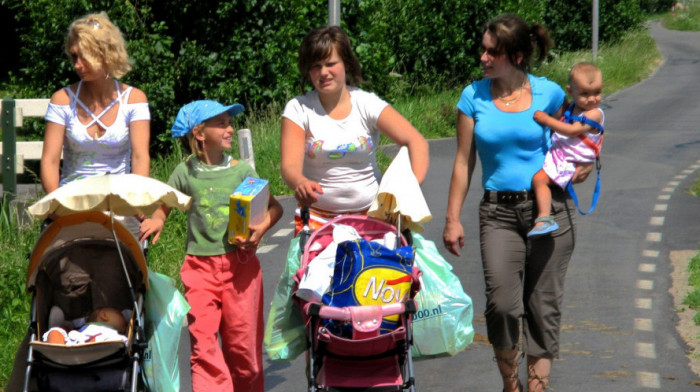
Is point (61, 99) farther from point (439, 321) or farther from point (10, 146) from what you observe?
point (10, 146)

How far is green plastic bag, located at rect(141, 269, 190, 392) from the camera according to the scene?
5.25 metres

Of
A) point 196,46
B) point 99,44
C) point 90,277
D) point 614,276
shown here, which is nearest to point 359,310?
point 90,277

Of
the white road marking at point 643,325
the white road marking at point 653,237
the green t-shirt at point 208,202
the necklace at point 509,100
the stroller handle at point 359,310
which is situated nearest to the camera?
the stroller handle at point 359,310

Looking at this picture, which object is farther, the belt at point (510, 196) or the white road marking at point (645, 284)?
the white road marking at point (645, 284)

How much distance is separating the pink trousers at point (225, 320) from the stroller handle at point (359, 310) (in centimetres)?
93

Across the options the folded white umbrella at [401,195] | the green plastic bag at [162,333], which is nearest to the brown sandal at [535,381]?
the folded white umbrella at [401,195]

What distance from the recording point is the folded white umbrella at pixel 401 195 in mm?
5258

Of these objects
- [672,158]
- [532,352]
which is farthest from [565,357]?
[672,158]

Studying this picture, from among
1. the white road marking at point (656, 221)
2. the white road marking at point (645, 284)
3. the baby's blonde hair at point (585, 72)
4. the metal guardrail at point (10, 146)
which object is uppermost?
the baby's blonde hair at point (585, 72)

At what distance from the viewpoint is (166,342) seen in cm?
531

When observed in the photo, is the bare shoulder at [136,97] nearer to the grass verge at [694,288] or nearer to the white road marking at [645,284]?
the grass verge at [694,288]

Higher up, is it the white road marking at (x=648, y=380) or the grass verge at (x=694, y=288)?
the white road marking at (x=648, y=380)

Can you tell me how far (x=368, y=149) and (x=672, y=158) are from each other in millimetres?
13545

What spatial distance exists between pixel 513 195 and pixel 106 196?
217 cm
